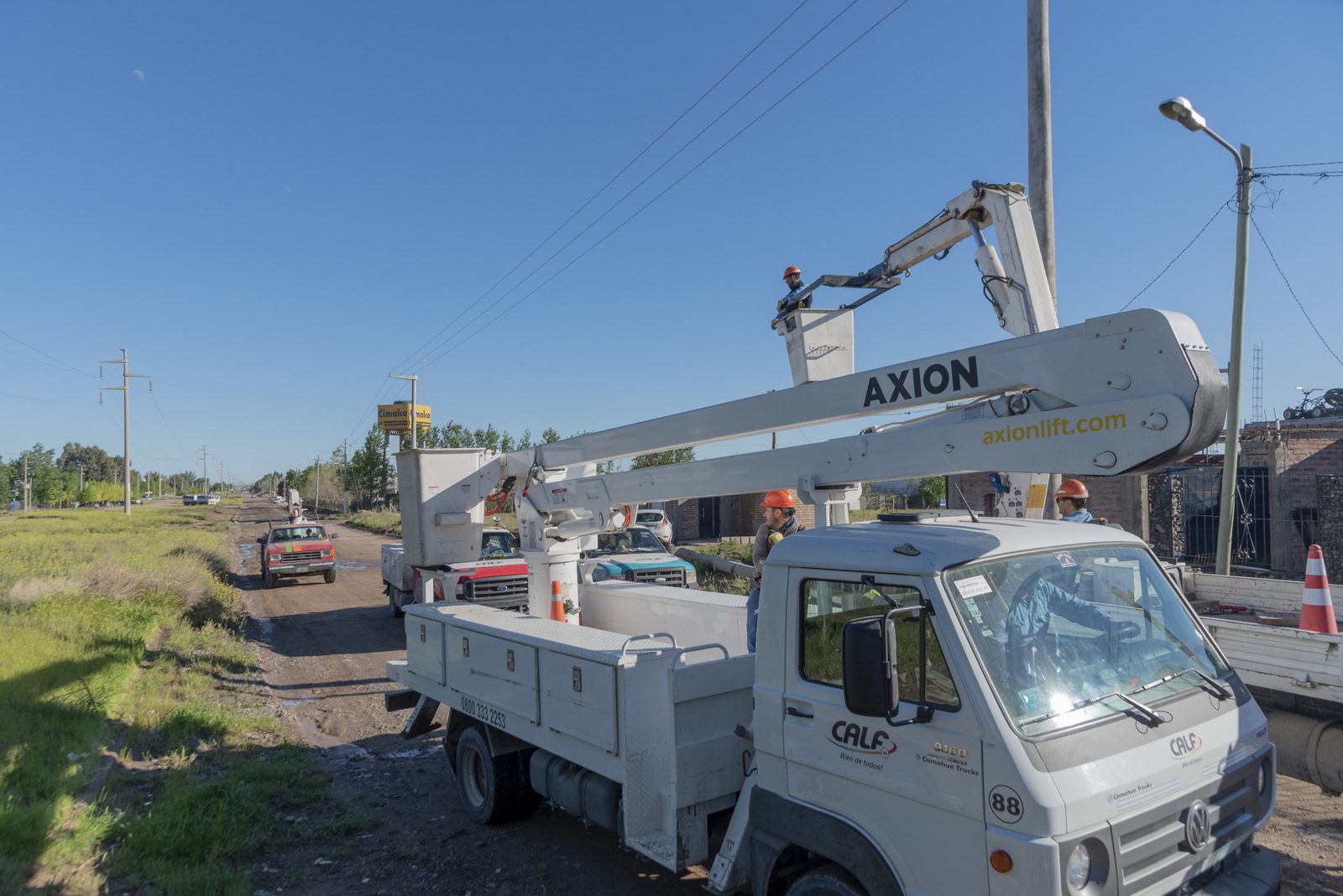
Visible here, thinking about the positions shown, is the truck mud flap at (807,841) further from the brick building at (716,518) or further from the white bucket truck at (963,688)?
the brick building at (716,518)

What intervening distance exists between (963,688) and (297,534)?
2204 centimetres

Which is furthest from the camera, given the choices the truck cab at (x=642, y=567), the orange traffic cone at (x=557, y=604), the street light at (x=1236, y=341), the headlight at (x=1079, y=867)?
the truck cab at (x=642, y=567)

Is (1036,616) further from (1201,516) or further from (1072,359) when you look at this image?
(1201,516)

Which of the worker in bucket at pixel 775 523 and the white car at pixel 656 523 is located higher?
the worker in bucket at pixel 775 523

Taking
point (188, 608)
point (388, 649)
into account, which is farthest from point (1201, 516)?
point (188, 608)

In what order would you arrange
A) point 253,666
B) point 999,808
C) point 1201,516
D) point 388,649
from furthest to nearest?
point 1201,516
point 388,649
point 253,666
point 999,808

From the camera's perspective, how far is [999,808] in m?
2.58

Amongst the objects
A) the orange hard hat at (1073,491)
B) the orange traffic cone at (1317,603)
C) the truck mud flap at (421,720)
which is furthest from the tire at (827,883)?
the truck mud flap at (421,720)

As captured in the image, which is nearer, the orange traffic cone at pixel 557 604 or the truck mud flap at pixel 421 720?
the truck mud flap at pixel 421 720

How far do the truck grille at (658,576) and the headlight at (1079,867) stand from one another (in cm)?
Answer: 1044

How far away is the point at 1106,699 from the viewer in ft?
9.48

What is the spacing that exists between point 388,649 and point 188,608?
16.7ft

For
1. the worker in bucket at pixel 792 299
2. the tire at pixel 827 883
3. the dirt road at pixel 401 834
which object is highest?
the worker in bucket at pixel 792 299

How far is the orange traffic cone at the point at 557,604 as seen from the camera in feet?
23.0
